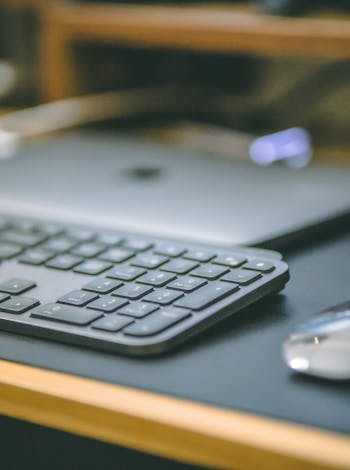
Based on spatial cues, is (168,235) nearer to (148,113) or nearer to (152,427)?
(152,427)

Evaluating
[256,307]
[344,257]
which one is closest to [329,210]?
[344,257]

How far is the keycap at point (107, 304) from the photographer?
0.46 metres

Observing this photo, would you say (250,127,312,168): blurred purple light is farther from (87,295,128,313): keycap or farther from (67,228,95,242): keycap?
(87,295,128,313): keycap

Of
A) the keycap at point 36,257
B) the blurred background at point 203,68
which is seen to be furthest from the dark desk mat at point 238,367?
the blurred background at point 203,68

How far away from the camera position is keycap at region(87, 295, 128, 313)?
46 centimetres

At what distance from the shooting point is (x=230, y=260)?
1.72 feet

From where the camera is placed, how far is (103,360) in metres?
0.42

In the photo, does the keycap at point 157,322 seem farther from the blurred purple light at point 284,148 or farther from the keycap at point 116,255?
the blurred purple light at point 284,148

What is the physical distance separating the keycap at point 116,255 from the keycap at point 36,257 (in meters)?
0.04

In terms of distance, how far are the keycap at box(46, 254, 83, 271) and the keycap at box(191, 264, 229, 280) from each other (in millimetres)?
84

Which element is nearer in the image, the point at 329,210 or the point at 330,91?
the point at 329,210

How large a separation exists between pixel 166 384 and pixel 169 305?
0.23 feet

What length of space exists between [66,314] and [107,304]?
2 cm

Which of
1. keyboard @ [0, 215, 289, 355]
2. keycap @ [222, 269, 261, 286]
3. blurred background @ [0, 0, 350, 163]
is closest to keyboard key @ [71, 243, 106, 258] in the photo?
keyboard @ [0, 215, 289, 355]
